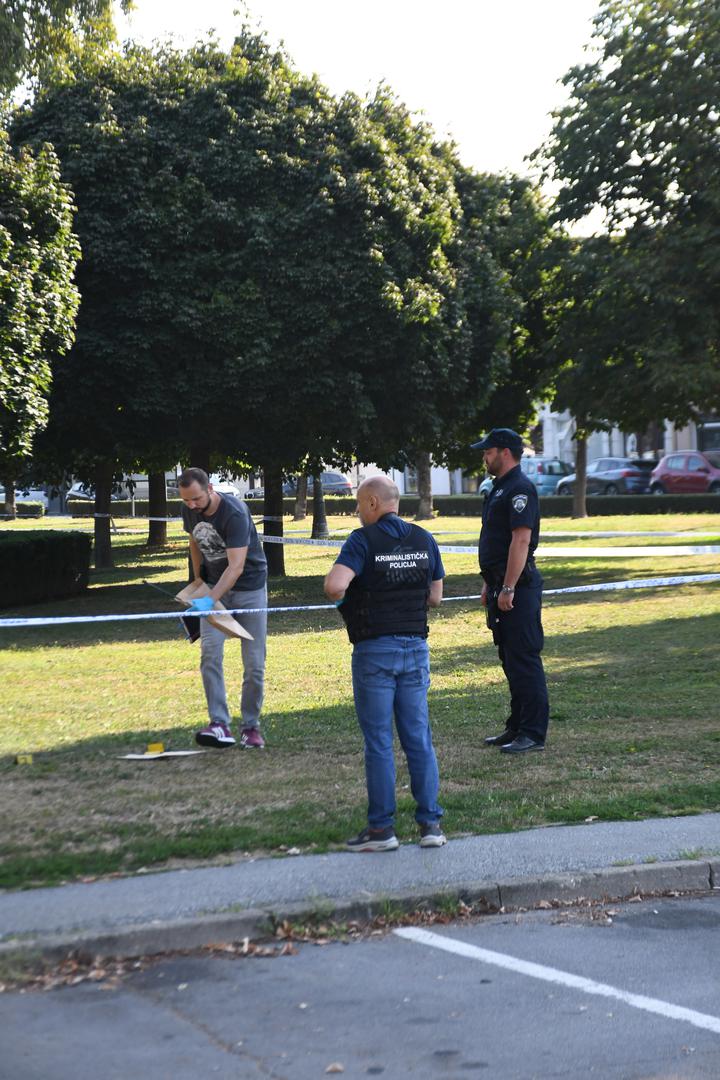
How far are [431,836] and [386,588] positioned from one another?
1.19m

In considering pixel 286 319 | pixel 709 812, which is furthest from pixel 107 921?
pixel 286 319

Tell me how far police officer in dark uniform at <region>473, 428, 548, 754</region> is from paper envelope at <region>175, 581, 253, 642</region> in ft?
5.18

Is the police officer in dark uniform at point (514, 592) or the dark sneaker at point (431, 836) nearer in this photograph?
the dark sneaker at point (431, 836)

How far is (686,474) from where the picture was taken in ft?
164

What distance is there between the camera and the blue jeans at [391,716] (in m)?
6.68

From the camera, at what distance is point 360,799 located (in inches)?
304

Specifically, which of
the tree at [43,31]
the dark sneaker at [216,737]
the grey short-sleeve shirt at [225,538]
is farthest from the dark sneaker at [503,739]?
the tree at [43,31]

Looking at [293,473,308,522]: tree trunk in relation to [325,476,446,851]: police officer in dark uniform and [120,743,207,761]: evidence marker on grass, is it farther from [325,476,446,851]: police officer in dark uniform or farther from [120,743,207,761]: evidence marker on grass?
[325,476,446,851]: police officer in dark uniform

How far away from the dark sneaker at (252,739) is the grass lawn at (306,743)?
9 centimetres

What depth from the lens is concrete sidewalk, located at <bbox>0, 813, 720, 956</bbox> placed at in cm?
549

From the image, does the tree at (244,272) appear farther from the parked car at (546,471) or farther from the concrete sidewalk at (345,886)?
the parked car at (546,471)

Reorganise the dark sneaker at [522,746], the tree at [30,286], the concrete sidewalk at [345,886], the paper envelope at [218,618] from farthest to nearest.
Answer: the tree at [30,286] → the dark sneaker at [522,746] → the paper envelope at [218,618] → the concrete sidewalk at [345,886]

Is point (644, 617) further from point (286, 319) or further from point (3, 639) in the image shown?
point (3, 639)

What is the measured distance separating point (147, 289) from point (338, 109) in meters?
4.86
